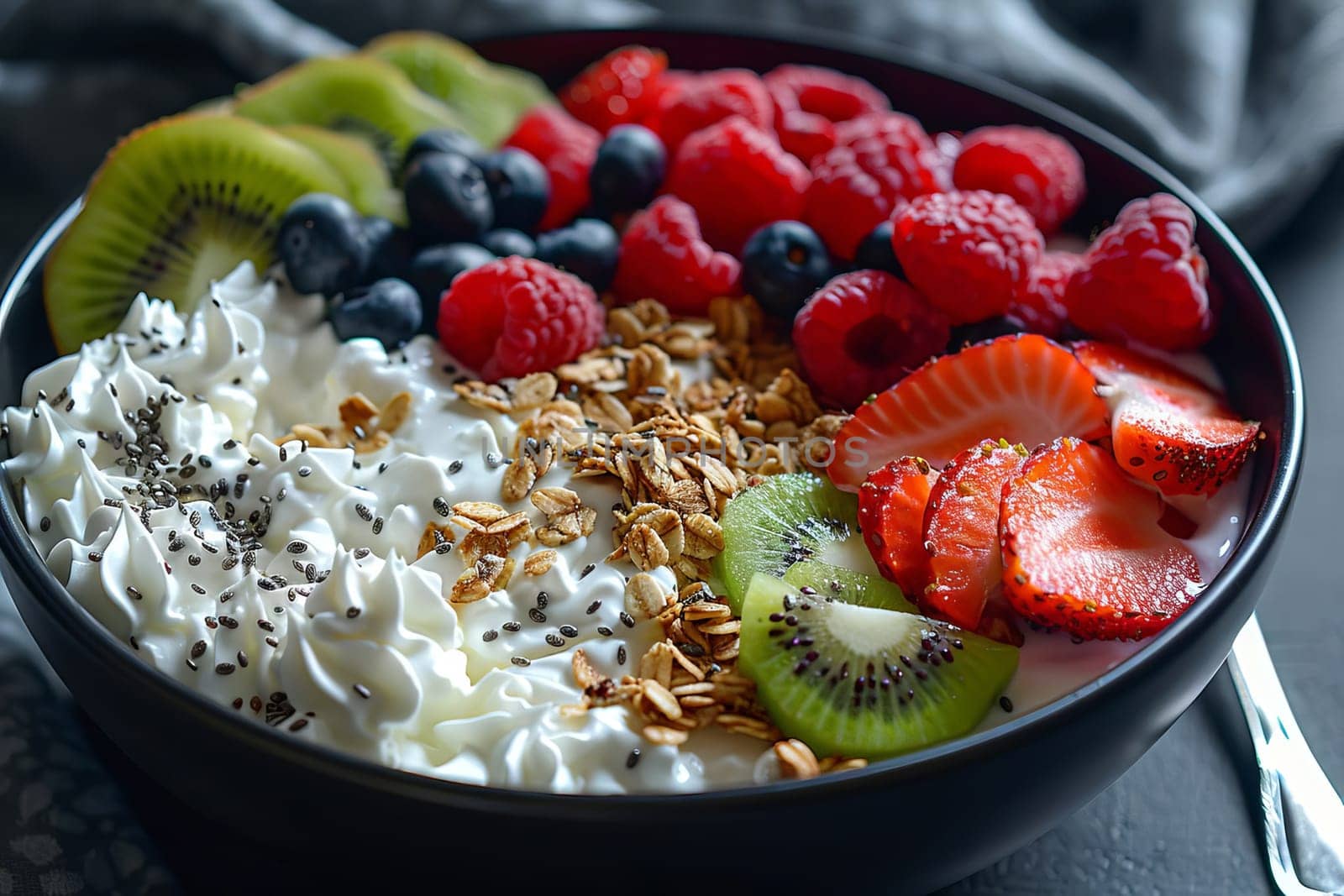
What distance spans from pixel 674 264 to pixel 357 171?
50 centimetres

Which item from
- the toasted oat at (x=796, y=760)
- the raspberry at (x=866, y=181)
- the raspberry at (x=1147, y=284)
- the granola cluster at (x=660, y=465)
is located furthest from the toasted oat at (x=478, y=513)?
the raspberry at (x=1147, y=284)

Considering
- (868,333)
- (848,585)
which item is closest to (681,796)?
(848,585)

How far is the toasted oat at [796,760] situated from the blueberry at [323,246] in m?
0.89

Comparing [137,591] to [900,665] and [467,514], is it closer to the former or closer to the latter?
[467,514]

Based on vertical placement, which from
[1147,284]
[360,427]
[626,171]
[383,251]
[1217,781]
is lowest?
[1217,781]

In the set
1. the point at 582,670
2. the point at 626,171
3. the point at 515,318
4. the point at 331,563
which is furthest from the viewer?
the point at 626,171

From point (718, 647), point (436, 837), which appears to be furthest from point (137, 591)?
point (718, 647)

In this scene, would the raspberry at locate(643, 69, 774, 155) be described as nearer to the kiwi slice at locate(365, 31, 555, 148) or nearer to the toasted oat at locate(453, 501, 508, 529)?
the kiwi slice at locate(365, 31, 555, 148)

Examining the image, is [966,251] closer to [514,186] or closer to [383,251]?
[514,186]

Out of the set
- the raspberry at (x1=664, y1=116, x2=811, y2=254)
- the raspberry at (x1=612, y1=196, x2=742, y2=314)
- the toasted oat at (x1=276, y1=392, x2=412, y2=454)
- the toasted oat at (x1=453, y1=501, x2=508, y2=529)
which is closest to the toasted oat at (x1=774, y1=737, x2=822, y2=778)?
the toasted oat at (x1=453, y1=501, x2=508, y2=529)

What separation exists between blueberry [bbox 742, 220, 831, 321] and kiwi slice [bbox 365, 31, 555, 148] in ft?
1.79

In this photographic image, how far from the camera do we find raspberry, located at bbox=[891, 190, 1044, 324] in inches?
58.4

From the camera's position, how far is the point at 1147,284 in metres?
1.48

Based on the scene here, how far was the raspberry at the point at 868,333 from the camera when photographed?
152cm
